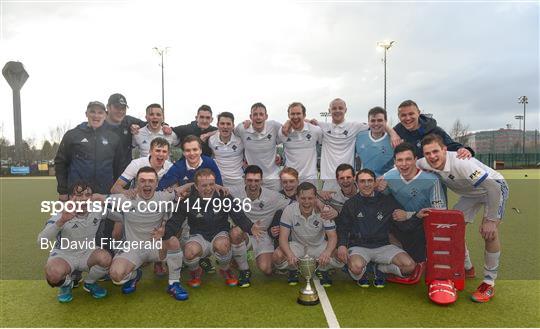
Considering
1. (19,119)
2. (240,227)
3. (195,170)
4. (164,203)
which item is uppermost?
(19,119)

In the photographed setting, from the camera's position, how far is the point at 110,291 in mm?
4617

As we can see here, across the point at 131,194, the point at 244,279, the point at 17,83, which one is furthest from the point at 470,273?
the point at 17,83

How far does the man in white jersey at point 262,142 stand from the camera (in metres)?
5.98

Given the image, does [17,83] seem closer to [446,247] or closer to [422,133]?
[422,133]

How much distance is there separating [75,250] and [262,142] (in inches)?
113

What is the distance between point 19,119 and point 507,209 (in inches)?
2073

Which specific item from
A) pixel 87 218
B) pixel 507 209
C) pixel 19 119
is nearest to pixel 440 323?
pixel 87 218

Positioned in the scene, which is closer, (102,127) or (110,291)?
(110,291)

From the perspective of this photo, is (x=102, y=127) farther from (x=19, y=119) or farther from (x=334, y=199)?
(x=19, y=119)

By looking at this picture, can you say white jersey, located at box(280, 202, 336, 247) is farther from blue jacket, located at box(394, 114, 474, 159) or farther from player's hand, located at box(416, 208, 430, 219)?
blue jacket, located at box(394, 114, 474, 159)

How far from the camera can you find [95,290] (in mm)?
4430

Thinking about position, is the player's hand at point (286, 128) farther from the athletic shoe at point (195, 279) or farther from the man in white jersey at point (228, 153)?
the athletic shoe at point (195, 279)

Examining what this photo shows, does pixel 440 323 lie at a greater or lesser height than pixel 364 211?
lesser

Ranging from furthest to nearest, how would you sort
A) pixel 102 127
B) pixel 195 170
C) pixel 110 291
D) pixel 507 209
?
pixel 507 209 < pixel 102 127 < pixel 195 170 < pixel 110 291
